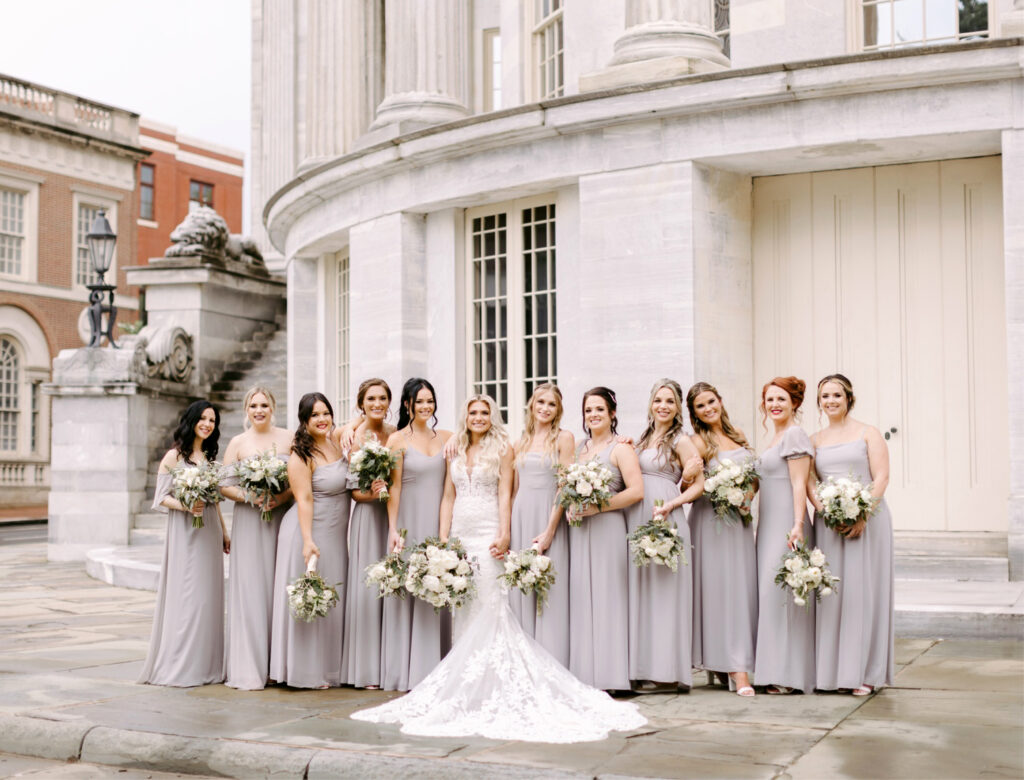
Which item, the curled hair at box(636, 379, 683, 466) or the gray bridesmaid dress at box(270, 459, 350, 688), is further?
the gray bridesmaid dress at box(270, 459, 350, 688)

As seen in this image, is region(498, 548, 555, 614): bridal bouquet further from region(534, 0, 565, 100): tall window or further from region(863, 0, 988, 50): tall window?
region(534, 0, 565, 100): tall window

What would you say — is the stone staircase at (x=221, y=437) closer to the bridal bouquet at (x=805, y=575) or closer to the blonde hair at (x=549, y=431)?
the blonde hair at (x=549, y=431)

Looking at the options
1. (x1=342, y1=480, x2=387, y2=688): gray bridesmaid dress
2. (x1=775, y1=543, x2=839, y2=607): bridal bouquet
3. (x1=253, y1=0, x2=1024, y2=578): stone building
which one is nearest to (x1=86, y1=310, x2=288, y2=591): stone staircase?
(x1=253, y1=0, x2=1024, y2=578): stone building

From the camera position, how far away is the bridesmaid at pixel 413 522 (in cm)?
828

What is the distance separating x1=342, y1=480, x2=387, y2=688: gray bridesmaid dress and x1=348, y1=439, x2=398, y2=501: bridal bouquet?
18cm

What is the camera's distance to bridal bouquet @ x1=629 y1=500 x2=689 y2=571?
7738 mm

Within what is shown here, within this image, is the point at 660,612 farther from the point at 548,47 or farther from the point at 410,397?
the point at 548,47

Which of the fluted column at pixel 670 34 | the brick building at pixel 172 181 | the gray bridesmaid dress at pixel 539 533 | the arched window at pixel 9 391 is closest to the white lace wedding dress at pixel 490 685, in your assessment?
the gray bridesmaid dress at pixel 539 533

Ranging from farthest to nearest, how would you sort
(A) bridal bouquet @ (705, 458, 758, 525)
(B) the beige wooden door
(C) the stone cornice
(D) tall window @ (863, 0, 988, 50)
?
(D) tall window @ (863, 0, 988, 50), (B) the beige wooden door, (C) the stone cornice, (A) bridal bouquet @ (705, 458, 758, 525)

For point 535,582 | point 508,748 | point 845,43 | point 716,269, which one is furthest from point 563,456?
point 845,43

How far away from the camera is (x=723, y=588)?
8070 mm

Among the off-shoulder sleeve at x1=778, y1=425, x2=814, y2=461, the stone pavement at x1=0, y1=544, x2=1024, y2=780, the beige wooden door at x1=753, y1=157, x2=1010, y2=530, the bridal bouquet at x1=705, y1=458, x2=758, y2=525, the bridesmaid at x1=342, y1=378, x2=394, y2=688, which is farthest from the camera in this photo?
the beige wooden door at x1=753, y1=157, x2=1010, y2=530

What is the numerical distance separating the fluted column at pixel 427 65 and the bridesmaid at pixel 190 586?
26.0 feet

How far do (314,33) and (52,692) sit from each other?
12.9m
